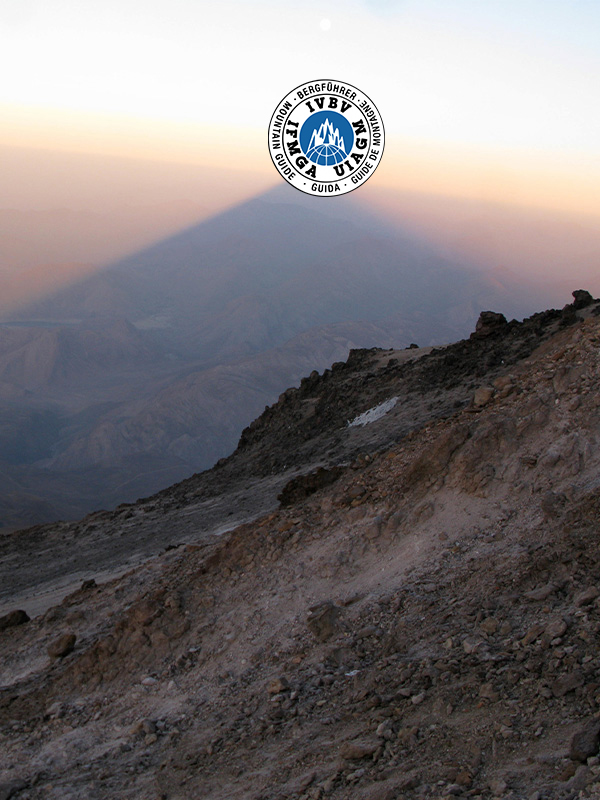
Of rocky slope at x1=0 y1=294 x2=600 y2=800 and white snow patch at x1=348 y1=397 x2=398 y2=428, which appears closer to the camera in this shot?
rocky slope at x1=0 y1=294 x2=600 y2=800

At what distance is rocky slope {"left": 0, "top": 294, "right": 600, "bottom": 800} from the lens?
4516 millimetres

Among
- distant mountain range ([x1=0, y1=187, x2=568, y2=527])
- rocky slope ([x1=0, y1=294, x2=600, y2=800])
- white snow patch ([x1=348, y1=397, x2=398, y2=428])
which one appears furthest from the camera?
distant mountain range ([x1=0, y1=187, x2=568, y2=527])

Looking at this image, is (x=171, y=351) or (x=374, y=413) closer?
(x=374, y=413)

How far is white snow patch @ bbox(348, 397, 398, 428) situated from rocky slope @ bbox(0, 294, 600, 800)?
770 centimetres

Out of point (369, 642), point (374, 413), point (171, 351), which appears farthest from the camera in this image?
point (171, 351)

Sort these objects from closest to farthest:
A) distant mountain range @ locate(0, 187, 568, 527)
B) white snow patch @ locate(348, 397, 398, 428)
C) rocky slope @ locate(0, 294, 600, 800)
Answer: rocky slope @ locate(0, 294, 600, 800)
white snow patch @ locate(348, 397, 398, 428)
distant mountain range @ locate(0, 187, 568, 527)

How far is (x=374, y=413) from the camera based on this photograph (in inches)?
690

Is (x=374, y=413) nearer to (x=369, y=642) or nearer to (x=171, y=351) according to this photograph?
(x=369, y=642)

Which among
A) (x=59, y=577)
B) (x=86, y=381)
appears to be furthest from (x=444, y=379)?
(x=86, y=381)

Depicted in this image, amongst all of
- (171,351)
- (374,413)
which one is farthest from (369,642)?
(171,351)

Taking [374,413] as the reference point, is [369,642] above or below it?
below

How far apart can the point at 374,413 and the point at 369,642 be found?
457 inches

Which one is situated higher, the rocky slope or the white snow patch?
the white snow patch

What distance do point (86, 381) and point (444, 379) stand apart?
347 ft
